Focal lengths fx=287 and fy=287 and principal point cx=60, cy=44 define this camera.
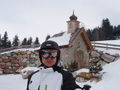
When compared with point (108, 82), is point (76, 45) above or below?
above

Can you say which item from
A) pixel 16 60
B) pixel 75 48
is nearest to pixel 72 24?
pixel 75 48

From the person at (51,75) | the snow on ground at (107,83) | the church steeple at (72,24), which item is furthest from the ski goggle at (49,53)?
the church steeple at (72,24)

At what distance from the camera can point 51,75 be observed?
10.8ft

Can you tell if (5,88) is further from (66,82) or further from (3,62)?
(66,82)

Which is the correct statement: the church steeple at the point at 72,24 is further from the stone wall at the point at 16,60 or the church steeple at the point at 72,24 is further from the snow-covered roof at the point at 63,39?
the stone wall at the point at 16,60

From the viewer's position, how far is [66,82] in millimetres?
3201

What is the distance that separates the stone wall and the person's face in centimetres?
2337

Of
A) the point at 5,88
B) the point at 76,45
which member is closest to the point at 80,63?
the point at 76,45

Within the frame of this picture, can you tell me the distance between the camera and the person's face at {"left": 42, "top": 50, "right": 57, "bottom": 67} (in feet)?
10.8

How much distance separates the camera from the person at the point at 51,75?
10.5ft

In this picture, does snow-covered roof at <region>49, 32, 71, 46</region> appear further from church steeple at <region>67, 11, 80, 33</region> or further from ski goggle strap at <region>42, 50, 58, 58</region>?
ski goggle strap at <region>42, 50, 58, 58</region>

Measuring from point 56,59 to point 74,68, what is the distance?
731 inches

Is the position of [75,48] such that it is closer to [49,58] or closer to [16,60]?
[16,60]

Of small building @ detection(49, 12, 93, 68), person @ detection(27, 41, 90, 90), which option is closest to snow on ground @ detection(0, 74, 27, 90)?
small building @ detection(49, 12, 93, 68)
